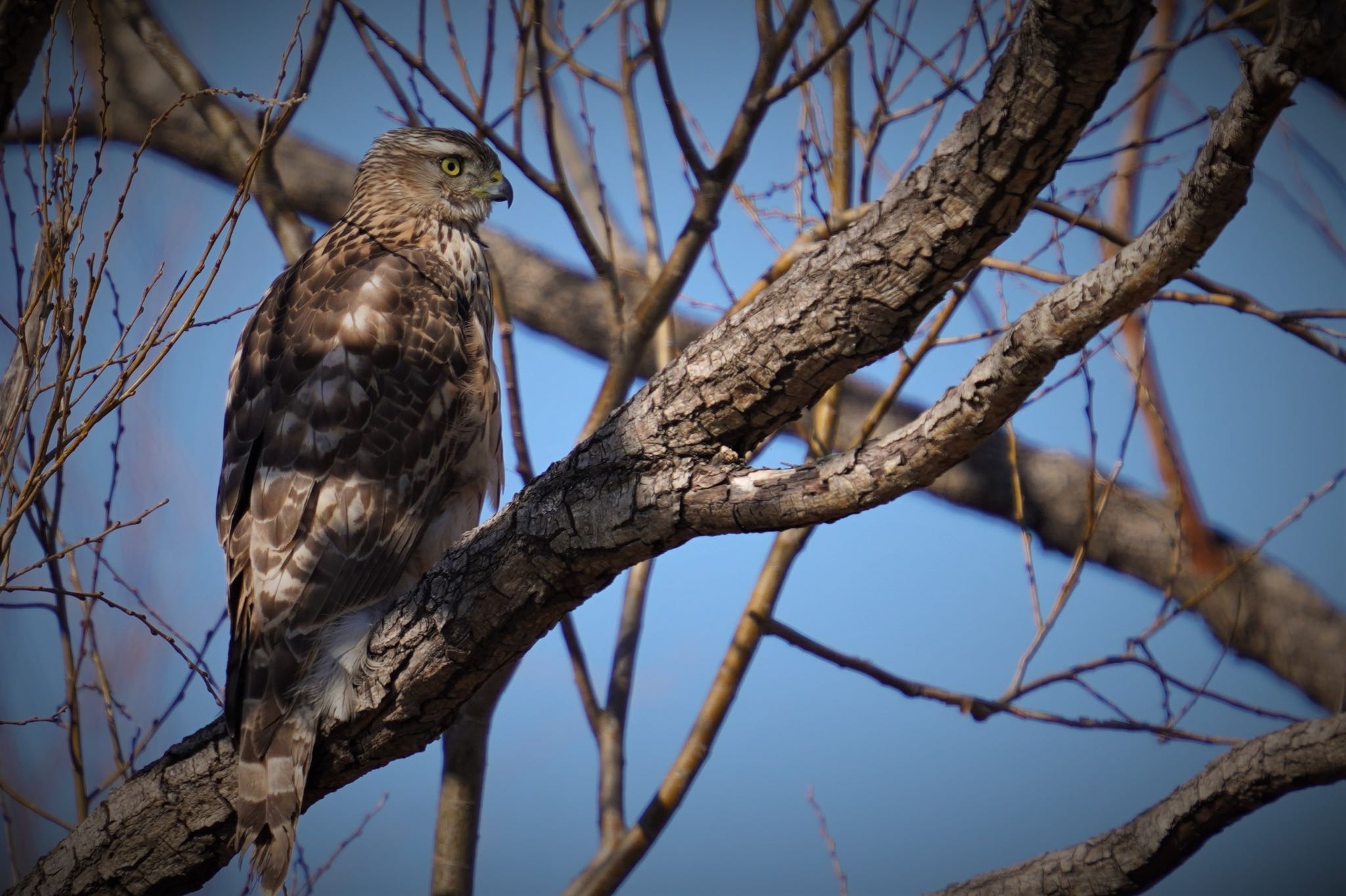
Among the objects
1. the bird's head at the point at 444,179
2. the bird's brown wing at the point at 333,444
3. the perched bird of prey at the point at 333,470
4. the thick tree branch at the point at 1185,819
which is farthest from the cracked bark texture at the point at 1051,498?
the thick tree branch at the point at 1185,819

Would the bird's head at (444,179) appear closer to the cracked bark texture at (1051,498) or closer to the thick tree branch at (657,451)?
the cracked bark texture at (1051,498)

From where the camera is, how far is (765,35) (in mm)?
3475

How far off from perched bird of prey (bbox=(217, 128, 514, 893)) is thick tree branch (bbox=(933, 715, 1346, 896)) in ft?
5.73

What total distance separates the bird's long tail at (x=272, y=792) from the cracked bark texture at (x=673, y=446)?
3.5 inches

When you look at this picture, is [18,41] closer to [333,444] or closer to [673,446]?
[333,444]

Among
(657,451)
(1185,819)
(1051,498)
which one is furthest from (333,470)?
(1051,498)

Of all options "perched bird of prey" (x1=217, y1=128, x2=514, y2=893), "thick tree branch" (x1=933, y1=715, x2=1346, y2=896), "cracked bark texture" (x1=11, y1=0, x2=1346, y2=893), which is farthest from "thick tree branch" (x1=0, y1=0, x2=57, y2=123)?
"thick tree branch" (x1=933, y1=715, x2=1346, y2=896)

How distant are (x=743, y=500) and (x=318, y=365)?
1.85 meters

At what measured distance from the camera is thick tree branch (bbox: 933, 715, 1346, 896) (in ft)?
7.14

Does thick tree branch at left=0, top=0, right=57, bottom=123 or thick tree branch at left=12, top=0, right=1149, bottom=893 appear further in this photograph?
thick tree branch at left=0, top=0, right=57, bottom=123

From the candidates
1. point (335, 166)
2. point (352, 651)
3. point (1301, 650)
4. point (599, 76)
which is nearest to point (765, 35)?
point (599, 76)

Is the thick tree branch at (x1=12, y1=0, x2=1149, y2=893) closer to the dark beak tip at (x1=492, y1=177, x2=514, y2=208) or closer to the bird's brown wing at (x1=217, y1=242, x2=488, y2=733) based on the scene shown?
the bird's brown wing at (x1=217, y1=242, x2=488, y2=733)

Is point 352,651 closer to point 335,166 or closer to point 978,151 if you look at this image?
point 978,151

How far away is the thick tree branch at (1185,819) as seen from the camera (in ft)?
7.14
